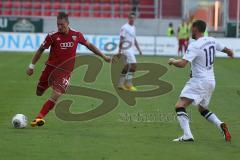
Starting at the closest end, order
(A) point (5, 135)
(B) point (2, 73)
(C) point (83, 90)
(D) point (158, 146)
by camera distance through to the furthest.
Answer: (D) point (158, 146) → (A) point (5, 135) → (C) point (83, 90) → (B) point (2, 73)

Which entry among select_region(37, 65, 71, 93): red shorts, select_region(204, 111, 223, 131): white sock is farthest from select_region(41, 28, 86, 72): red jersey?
select_region(204, 111, 223, 131): white sock

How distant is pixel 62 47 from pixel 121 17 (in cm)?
3720

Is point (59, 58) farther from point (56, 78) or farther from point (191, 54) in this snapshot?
point (191, 54)

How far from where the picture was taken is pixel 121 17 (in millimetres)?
49875

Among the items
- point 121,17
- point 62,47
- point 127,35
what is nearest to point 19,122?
point 62,47

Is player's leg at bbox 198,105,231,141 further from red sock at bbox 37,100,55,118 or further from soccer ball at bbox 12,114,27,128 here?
soccer ball at bbox 12,114,27,128

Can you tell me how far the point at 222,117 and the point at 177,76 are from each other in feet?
38.6

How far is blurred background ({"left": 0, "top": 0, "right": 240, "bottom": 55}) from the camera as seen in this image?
4291 cm

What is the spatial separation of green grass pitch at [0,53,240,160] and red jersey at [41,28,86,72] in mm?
1224

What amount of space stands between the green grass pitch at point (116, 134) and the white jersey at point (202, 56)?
114 centimetres

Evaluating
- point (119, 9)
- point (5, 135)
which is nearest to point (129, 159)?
point (5, 135)

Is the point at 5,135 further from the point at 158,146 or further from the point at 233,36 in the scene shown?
the point at 233,36

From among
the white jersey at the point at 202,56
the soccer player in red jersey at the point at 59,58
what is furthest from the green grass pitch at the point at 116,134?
the white jersey at the point at 202,56

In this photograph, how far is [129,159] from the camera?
31.4 feet
